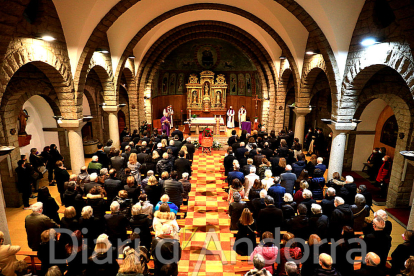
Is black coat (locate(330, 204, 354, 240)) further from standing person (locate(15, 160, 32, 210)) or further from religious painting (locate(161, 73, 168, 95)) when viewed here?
religious painting (locate(161, 73, 168, 95))

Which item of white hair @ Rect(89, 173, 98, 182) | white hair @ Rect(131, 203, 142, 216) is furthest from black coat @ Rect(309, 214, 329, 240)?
white hair @ Rect(89, 173, 98, 182)

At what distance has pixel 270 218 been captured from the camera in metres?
5.36

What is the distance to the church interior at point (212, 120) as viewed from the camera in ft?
21.0

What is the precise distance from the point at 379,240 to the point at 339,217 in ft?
2.71

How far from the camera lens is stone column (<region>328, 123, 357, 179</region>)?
28.1 ft

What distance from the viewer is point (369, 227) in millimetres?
5012

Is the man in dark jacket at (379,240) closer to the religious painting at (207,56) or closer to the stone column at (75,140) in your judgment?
the stone column at (75,140)

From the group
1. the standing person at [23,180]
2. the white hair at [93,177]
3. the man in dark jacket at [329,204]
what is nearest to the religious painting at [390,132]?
the man in dark jacket at [329,204]

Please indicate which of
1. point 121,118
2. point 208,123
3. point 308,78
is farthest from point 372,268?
point 121,118

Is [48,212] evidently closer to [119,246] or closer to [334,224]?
[119,246]

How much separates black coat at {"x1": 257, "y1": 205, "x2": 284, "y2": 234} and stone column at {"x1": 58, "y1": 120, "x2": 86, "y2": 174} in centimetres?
646

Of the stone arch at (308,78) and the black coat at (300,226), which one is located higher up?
the stone arch at (308,78)

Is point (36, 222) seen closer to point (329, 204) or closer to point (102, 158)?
point (102, 158)

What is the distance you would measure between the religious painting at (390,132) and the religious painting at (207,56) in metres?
14.1
